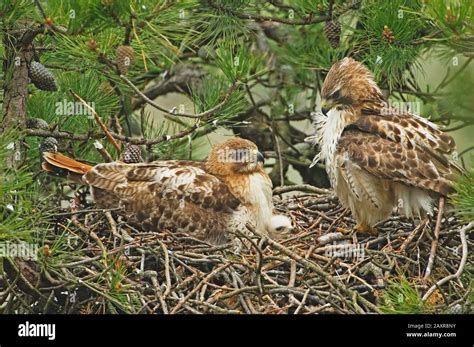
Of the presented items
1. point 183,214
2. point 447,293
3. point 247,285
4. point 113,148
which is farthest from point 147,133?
point 447,293

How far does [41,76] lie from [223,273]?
961mm

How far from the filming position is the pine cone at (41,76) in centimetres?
477

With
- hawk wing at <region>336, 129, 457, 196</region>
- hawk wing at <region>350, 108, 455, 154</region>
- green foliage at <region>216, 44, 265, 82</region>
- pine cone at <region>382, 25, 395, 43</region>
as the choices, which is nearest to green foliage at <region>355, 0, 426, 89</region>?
pine cone at <region>382, 25, 395, 43</region>

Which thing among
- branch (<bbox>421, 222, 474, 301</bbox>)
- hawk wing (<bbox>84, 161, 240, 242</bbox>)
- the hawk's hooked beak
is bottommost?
branch (<bbox>421, 222, 474, 301</bbox>)

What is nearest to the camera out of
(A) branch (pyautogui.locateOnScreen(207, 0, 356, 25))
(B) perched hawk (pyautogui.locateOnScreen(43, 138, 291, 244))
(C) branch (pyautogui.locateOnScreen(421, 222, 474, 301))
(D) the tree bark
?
(C) branch (pyautogui.locateOnScreen(421, 222, 474, 301))

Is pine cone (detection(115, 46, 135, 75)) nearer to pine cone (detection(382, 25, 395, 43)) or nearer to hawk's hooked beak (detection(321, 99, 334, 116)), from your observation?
hawk's hooked beak (detection(321, 99, 334, 116))

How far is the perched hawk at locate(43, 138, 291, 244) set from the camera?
491 centimetres

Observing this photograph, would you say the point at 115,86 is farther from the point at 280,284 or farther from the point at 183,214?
the point at 280,284

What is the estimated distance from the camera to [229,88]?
4758 mm

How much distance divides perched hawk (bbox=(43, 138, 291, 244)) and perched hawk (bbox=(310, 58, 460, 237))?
0.28m

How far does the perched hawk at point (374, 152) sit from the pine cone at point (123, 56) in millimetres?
857
